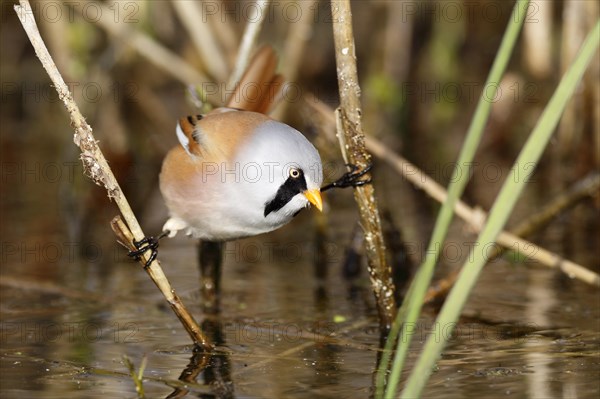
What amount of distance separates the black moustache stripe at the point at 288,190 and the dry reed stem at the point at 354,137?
0.32 metres

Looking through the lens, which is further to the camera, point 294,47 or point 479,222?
point 294,47

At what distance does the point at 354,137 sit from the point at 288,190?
39 cm

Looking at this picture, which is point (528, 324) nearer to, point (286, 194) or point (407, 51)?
point (286, 194)

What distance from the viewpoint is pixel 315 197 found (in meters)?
3.66

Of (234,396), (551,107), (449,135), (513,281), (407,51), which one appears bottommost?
(234,396)

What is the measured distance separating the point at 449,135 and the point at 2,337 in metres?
5.54

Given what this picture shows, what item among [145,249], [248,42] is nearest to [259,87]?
[248,42]

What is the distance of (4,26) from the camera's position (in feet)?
31.8

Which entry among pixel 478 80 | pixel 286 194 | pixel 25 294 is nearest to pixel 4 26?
pixel 478 80

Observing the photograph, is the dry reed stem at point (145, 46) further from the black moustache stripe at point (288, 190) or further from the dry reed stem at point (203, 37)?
the black moustache stripe at point (288, 190)

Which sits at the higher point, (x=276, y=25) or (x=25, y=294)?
(x=276, y=25)

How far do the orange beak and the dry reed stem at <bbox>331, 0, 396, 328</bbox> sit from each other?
0.28 m

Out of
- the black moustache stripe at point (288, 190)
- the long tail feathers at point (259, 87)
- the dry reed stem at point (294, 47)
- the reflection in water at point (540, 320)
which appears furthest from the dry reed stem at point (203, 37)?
the black moustache stripe at point (288, 190)

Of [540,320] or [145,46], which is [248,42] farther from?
[145,46]
